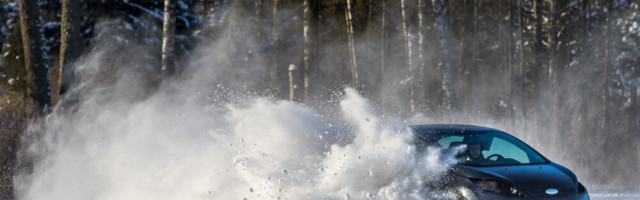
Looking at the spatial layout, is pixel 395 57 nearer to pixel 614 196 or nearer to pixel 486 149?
pixel 614 196

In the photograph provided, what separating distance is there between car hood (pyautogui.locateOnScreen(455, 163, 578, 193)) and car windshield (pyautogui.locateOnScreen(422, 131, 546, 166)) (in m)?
0.23

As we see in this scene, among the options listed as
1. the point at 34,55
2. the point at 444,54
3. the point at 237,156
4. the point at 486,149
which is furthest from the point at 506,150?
the point at 444,54

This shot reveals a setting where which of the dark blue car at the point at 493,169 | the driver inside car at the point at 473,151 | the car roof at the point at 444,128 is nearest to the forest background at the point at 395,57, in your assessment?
the dark blue car at the point at 493,169

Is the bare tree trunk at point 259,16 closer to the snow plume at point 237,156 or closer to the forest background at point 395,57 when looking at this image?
the forest background at point 395,57

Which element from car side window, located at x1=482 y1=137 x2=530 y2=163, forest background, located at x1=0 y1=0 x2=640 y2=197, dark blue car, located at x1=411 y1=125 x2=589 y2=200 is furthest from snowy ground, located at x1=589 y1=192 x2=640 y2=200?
dark blue car, located at x1=411 y1=125 x2=589 y2=200

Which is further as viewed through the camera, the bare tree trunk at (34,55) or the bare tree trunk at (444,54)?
the bare tree trunk at (444,54)

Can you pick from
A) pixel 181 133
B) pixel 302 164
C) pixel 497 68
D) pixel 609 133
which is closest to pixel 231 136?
pixel 302 164

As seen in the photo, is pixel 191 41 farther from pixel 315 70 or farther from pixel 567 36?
pixel 567 36

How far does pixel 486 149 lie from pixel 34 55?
949cm

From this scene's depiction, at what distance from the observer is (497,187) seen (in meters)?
6.95

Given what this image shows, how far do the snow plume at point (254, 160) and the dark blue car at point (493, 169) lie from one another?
8.8 inches

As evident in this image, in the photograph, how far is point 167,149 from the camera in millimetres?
11125

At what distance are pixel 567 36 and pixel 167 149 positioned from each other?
95.6ft

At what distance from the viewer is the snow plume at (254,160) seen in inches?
282
